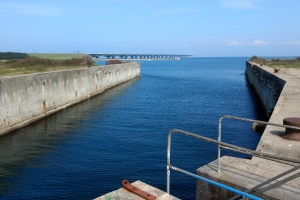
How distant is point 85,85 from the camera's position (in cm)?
3506

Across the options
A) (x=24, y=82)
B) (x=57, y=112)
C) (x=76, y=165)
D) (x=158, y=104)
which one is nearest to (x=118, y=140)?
(x=76, y=165)

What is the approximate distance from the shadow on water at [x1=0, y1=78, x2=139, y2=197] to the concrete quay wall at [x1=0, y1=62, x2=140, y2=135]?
0.66 m

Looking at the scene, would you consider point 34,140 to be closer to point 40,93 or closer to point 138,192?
point 40,93

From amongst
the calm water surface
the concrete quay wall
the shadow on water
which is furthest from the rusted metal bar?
the concrete quay wall

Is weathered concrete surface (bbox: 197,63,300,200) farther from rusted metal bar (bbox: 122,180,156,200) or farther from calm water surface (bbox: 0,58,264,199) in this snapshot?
calm water surface (bbox: 0,58,264,199)

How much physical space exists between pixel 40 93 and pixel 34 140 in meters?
6.74

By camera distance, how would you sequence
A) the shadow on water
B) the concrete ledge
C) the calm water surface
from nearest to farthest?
the concrete ledge → the calm water surface → the shadow on water

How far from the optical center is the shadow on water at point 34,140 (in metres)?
13.4

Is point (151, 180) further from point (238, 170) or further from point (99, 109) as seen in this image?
point (99, 109)

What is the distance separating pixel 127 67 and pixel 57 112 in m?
38.5

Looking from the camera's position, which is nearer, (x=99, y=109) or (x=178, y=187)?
(x=178, y=187)

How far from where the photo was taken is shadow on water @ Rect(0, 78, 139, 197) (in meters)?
13.4

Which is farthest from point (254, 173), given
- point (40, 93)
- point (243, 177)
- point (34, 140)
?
point (40, 93)

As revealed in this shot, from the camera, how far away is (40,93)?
23531 mm
